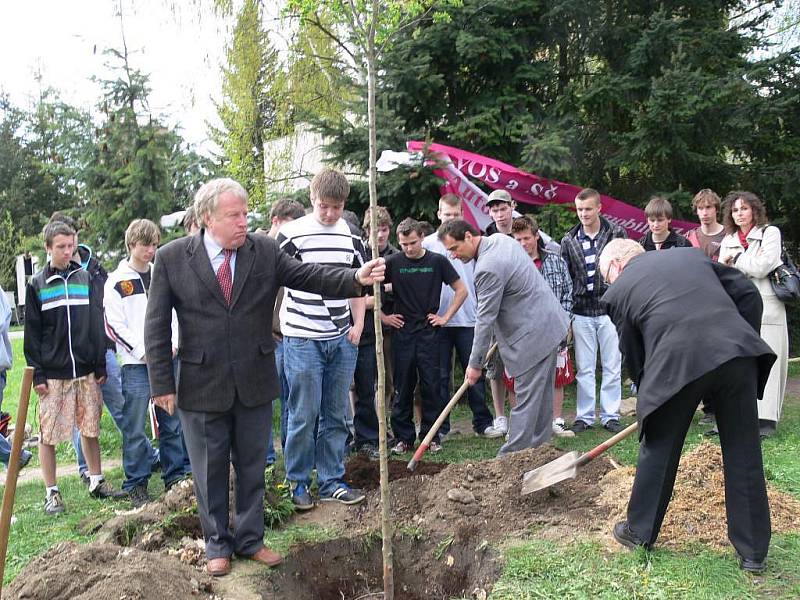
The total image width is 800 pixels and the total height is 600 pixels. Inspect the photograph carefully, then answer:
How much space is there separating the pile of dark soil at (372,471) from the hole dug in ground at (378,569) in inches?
43.6

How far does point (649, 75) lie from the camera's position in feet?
31.0

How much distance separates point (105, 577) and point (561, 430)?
4477 mm

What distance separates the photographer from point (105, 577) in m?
3.71

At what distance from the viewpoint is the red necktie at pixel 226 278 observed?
13.6ft

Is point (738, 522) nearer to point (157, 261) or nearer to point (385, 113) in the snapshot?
point (157, 261)

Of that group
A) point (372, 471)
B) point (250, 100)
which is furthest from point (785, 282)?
point (250, 100)

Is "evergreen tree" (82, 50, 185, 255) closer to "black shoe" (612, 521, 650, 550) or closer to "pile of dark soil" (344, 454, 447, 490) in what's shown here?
"pile of dark soil" (344, 454, 447, 490)

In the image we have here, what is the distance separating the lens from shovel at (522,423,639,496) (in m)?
4.67

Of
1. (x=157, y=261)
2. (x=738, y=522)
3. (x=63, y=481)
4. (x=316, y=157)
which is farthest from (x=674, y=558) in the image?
(x=316, y=157)

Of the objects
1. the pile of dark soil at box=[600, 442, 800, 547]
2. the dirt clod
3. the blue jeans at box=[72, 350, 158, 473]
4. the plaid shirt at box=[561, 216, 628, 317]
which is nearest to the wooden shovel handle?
the pile of dark soil at box=[600, 442, 800, 547]

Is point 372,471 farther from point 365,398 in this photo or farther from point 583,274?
point 583,274

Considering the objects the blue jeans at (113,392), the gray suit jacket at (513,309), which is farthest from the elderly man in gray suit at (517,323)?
the blue jeans at (113,392)

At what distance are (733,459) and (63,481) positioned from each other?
5530 millimetres

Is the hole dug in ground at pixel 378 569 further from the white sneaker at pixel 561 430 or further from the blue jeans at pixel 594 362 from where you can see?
the blue jeans at pixel 594 362
